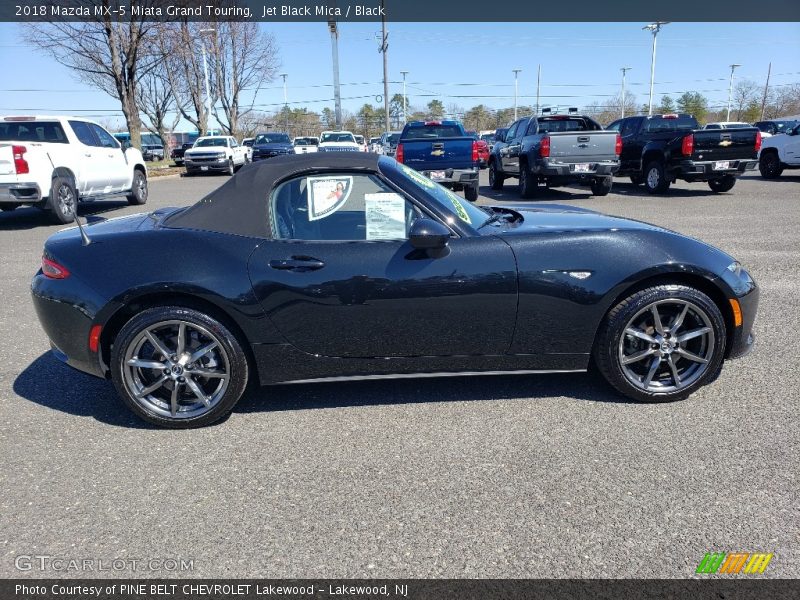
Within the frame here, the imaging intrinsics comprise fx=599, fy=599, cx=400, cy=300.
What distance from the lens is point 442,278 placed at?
10.8 feet

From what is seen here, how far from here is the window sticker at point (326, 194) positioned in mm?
3518

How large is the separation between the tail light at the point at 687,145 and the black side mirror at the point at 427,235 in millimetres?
12080

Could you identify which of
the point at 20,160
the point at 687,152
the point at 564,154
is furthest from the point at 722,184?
the point at 20,160

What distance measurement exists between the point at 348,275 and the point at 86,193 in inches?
420

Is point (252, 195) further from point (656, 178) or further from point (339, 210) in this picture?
point (656, 178)

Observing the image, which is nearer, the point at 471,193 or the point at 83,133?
the point at 83,133

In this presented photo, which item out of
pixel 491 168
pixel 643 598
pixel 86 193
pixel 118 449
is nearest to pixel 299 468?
pixel 118 449

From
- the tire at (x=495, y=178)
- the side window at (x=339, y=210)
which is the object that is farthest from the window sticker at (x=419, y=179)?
the tire at (x=495, y=178)

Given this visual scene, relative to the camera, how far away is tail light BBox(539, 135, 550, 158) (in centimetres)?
1277

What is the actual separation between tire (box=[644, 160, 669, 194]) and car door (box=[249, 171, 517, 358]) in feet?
41.3

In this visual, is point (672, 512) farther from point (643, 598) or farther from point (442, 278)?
point (442, 278)

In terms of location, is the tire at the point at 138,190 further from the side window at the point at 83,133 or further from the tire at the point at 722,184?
the tire at the point at 722,184

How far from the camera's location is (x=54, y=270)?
345 centimetres

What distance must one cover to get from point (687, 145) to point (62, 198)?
12.8 meters
